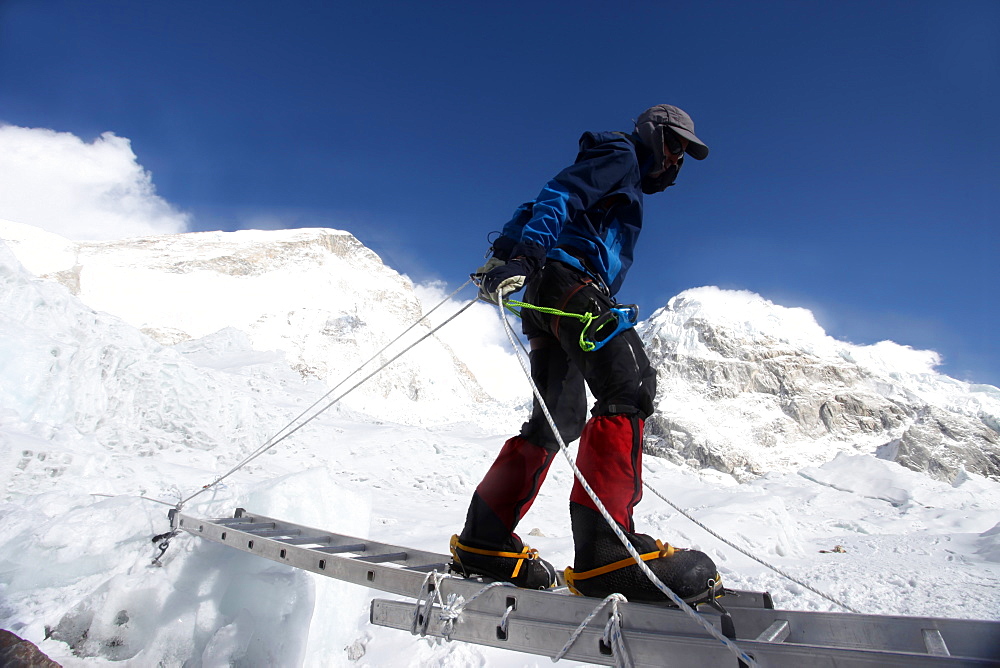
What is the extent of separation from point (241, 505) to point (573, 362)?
254cm

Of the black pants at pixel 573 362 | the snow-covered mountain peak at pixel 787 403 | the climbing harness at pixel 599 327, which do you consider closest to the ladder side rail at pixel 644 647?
the black pants at pixel 573 362

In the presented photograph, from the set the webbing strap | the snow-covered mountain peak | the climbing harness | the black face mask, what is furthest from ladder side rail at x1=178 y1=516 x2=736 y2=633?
the snow-covered mountain peak

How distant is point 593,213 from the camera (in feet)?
6.27

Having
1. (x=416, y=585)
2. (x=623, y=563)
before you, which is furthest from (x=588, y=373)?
(x=416, y=585)

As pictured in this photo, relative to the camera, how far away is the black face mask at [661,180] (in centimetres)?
205

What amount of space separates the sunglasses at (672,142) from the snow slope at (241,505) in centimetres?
215

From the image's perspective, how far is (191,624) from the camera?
2223 millimetres

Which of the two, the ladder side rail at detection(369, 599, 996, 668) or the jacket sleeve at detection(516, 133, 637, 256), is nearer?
the ladder side rail at detection(369, 599, 996, 668)

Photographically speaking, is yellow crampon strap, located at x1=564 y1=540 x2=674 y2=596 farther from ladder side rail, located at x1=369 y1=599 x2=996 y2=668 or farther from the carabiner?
the carabiner

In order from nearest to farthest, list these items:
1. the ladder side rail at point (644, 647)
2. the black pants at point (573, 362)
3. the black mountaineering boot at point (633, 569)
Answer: the ladder side rail at point (644, 647)
the black mountaineering boot at point (633, 569)
the black pants at point (573, 362)

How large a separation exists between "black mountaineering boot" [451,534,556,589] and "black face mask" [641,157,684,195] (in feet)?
4.78

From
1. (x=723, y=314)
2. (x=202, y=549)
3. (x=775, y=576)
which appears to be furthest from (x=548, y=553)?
(x=723, y=314)

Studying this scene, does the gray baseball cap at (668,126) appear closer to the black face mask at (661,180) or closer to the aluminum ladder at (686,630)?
the black face mask at (661,180)

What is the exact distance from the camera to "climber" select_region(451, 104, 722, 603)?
4.55 ft
